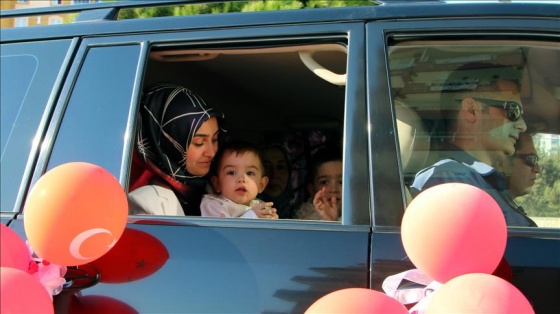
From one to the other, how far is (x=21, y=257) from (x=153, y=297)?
0.37 metres

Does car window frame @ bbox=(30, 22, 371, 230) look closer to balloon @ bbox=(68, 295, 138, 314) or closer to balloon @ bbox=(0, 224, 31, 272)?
balloon @ bbox=(68, 295, 138, 314)

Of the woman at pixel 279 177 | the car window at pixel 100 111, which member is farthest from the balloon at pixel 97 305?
the woman at pixel 279 177

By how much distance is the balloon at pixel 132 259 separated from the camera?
1609mm

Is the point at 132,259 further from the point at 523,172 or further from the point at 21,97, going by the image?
the point at 523,172

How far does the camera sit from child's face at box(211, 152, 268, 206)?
8.40 feet

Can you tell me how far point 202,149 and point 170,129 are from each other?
0.62 ft

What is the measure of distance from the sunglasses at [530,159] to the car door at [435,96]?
0.11 feet

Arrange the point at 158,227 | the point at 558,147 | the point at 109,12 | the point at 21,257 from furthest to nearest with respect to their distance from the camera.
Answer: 1. the point at 109,12
2. the point at 558,147
3. the point at 158,227
4. the point at 21,257

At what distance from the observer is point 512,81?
2066 mm

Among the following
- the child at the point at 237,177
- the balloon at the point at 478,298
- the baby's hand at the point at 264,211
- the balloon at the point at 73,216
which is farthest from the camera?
the child at the point at 237,177

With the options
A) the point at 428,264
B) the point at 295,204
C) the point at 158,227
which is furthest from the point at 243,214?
the point at 428,264

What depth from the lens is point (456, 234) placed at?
1.31 m

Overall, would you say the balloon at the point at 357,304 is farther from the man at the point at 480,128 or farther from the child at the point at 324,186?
the child at the point at 324,186

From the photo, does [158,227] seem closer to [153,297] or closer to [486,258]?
[153,297]
